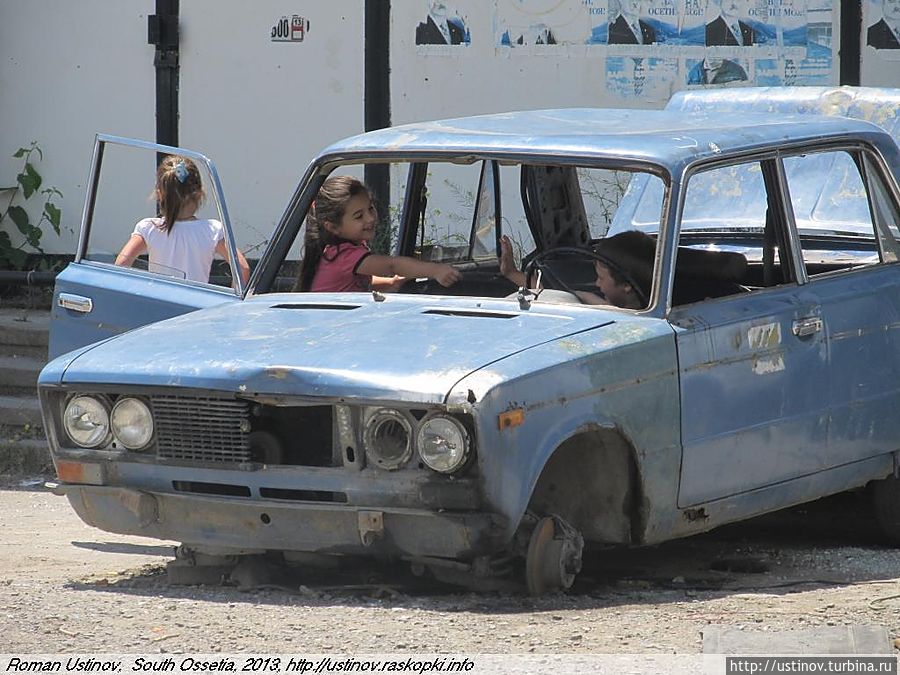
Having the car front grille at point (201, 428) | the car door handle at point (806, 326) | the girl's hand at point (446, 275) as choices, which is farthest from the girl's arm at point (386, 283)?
the car door handle at point (806, 326)

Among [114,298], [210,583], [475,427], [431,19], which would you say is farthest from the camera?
[431,19]

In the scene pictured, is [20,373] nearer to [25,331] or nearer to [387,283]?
[25,331]

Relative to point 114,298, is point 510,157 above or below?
above

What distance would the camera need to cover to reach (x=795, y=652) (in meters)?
4.57

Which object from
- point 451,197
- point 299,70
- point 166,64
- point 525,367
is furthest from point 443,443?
point 166,64

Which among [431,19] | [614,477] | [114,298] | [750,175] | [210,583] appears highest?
[431,19]

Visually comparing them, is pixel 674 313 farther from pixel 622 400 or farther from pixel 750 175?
pixel 750 175

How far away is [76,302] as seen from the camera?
6.68m

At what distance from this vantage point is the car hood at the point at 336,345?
5.02 metres

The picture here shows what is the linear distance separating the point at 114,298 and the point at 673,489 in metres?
2.35

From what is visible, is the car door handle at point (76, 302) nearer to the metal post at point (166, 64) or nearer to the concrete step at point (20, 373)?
the concrete step at point (20, 373)

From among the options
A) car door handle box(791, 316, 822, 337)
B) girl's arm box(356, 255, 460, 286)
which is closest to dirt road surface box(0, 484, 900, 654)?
car door handle box(791, 316, 822, 337)

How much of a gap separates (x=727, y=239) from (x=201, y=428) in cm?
274

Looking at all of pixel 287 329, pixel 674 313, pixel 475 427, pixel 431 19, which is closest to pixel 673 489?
pixel 674 313
